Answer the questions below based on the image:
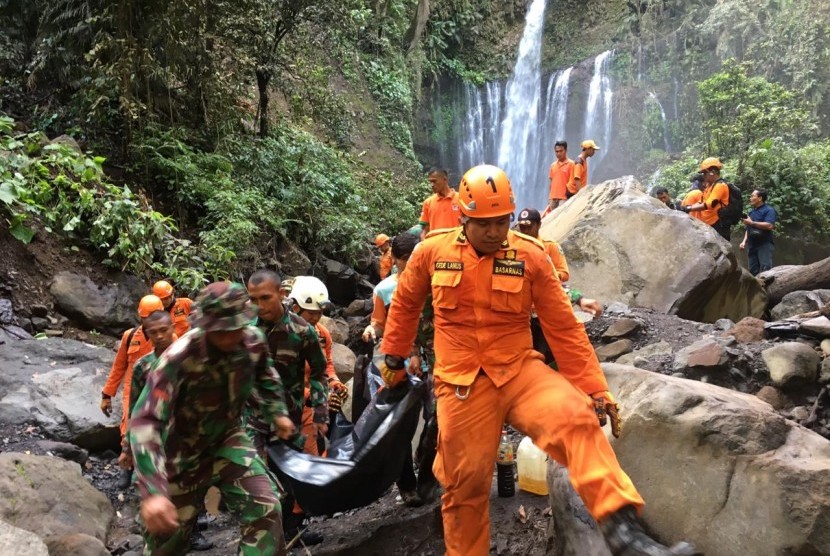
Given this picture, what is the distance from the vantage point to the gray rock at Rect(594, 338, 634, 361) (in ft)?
20.7

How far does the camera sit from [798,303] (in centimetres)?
783

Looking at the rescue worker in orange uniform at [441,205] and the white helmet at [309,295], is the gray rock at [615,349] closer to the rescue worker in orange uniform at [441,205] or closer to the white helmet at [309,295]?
the rescue worker in orange uniform at [441,205]

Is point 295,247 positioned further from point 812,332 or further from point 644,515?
point 644,515

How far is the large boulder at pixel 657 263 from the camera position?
7.62m

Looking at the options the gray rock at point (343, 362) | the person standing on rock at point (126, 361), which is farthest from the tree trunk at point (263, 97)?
the person standing on rock at point (126, 361)

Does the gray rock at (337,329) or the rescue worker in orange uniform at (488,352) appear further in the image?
the gray rock at (337,329)

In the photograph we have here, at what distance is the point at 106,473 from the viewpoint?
5.79m

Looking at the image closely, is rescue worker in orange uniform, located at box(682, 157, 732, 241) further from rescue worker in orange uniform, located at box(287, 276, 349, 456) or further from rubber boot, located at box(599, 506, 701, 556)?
rubber boot, located at box(599, 506, 701, 556)

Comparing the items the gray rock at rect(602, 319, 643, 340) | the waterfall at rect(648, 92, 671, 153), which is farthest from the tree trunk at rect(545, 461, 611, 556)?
the waterfall at rect(648, 92, 671, 153)

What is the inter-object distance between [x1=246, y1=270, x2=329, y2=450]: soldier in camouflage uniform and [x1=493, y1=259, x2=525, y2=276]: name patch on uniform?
1.41 m

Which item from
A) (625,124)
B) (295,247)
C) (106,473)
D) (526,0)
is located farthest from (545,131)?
(106,473)

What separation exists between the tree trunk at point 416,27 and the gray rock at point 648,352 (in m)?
18.5

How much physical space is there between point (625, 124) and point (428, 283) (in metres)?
23.9

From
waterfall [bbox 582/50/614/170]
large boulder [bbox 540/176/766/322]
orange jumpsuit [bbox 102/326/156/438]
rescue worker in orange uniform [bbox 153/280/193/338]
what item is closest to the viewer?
orange jumpsuit [bbox 102/326/156/438]
